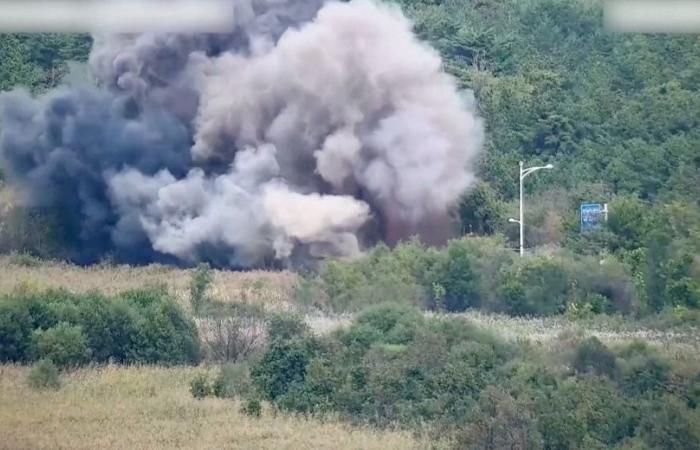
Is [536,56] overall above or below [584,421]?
above

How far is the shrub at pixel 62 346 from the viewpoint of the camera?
17500 millimetres

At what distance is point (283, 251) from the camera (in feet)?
93.0

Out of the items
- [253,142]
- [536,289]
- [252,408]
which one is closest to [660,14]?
[252,408]

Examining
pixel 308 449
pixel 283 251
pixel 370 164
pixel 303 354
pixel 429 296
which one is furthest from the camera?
pixel 370 164

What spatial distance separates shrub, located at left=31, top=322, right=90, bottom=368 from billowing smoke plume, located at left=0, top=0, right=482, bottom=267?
10583mm

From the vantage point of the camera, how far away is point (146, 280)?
25.2m

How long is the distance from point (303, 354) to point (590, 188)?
616 inches

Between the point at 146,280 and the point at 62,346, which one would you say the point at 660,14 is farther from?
the point at 146,280

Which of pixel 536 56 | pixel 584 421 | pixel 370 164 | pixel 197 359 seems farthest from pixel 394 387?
pixel 536 56

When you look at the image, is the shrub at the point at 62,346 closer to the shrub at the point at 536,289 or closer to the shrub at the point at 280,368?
the shrub at the point at 280,368

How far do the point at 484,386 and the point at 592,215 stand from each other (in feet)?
40.3

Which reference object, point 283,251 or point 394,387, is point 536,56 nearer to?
point 283,251

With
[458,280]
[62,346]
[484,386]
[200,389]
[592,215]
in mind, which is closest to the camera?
[484,386]

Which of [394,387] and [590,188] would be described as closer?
[394,387]
